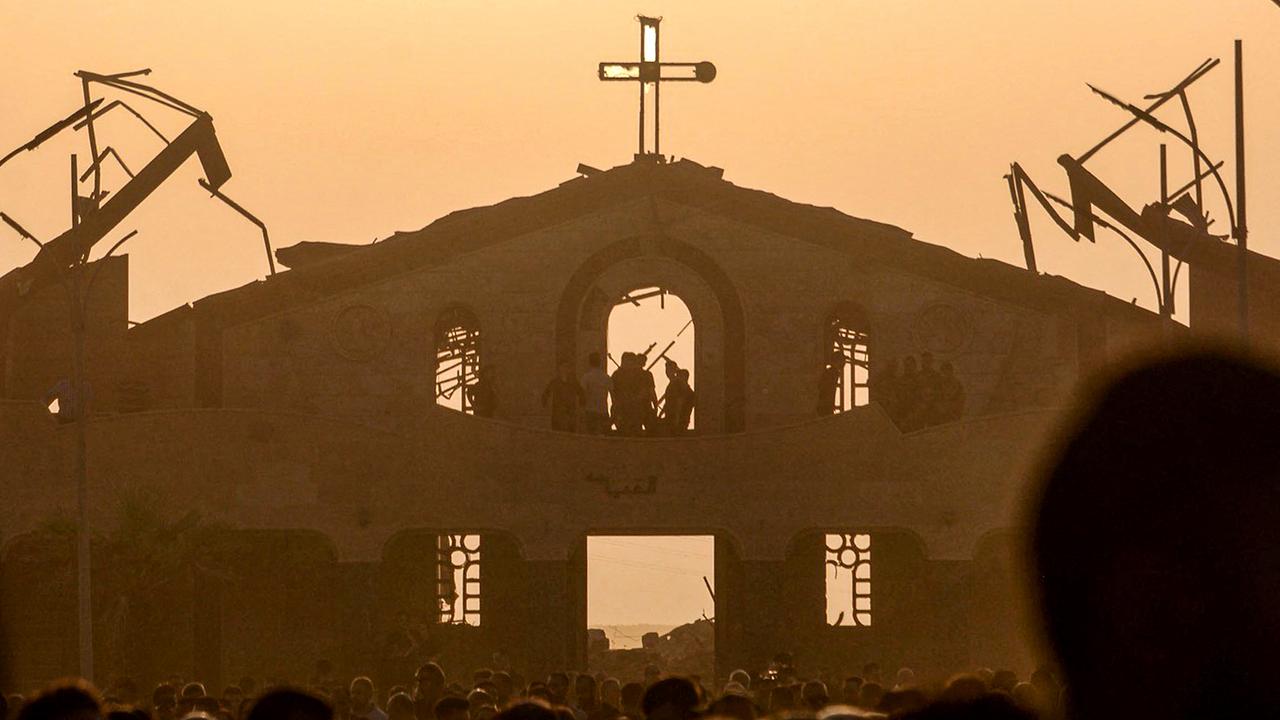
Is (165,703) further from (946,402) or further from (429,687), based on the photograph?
(946,402)

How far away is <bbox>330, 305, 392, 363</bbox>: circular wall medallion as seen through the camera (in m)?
42.5

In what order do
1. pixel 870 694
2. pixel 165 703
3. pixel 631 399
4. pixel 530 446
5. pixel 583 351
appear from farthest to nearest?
1. pixel 583 351
2. pixel 631 399
3. pixel 530 446
4. pixel 165 703
5. pixel 870 694

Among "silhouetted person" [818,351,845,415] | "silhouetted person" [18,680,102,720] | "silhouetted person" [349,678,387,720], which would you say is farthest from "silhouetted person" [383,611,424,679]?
"silhouetted person" [18,680,102,720]

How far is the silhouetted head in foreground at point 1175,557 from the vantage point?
2404 millimetres

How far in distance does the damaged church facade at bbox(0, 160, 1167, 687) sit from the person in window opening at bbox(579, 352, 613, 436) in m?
1.00

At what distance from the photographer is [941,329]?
42.2 m

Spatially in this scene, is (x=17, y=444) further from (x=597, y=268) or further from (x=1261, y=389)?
(x=1261, y=389)

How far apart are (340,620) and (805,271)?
10.9 metres

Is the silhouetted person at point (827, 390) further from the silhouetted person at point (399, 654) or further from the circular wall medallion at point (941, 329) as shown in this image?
the silhouetted person at point (399, 654)

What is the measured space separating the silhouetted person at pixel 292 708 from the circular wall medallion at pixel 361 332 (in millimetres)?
34878

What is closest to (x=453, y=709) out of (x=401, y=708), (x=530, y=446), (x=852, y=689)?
(x=401, y=708)

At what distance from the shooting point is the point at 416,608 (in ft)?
Result: 149

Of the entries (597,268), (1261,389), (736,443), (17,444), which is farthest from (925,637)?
(1261,389)

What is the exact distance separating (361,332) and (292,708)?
115ft
